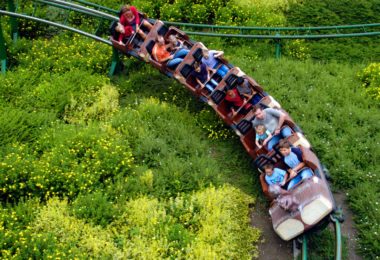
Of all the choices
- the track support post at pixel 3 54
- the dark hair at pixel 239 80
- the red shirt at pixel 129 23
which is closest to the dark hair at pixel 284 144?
the dark hair at pixel 239 80

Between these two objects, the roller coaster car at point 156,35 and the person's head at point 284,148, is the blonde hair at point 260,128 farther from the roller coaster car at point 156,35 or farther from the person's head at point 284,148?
the roller coaster car at point 156,35

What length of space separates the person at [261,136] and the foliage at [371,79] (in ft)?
10.4

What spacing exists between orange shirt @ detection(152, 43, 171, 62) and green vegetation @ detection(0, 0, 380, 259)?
922 mm

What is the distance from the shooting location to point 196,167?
888cm

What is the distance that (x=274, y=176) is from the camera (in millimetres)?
7930

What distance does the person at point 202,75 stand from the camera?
9.65 m

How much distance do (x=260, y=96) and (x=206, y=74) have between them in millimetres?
1182

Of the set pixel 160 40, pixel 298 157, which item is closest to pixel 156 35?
pixel 160 40

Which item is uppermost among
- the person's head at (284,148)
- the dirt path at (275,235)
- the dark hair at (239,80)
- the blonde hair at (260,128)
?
the person's head at (284,148)

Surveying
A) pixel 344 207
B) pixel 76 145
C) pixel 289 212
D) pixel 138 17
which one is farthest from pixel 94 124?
pixel 344 207

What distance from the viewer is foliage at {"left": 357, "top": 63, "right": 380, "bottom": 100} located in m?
10.4

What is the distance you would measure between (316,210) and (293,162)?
103cm

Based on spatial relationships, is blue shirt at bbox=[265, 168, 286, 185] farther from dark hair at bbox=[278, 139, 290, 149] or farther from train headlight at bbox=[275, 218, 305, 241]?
train headlight at bbox=[275, 218, 305, 241]

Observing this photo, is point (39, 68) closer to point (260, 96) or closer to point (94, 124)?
point (94, 124)
